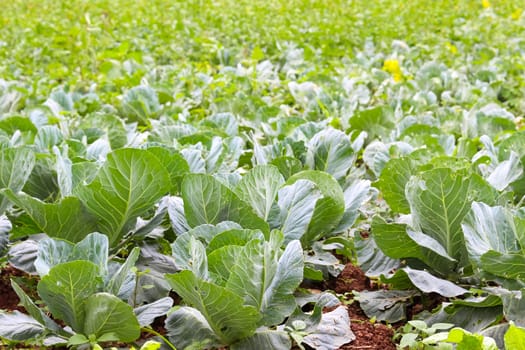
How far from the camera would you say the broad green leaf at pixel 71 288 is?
1.82m

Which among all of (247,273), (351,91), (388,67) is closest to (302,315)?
(247,273)

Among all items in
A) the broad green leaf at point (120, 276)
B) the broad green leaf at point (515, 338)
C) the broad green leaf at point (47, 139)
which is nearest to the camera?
the broad green leaf at point (515, 338)

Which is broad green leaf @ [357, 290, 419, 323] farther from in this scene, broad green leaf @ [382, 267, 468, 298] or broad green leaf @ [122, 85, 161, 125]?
broad green leaf @ [122, 85, 161, 125]

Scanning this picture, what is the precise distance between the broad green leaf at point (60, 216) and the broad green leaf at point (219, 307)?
54cm

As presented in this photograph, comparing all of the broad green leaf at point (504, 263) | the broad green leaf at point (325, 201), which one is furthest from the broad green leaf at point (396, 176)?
the broad green leaf at point (504, 263)

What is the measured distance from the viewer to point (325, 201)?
2400 mm

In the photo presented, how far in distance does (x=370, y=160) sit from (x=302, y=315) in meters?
1.38

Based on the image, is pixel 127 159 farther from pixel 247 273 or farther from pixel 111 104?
pixel 111 104

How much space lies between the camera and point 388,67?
6.12 meters

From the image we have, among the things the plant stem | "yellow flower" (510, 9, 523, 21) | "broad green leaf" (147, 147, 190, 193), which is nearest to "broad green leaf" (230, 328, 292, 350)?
the plant stem

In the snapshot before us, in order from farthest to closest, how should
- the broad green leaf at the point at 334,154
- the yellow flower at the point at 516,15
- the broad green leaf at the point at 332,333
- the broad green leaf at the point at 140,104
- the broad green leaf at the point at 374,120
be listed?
the yellow flower at the point at 516,15 → the broad green leaf at the point at 140,104 → the broad green leaf at the point at 374,120 → the broad green leaf at the point at 334,154 → the broad green leaf at the point at 332,333

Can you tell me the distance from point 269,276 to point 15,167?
97 cm

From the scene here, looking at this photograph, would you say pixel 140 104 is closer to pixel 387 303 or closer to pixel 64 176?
pixel 64 176

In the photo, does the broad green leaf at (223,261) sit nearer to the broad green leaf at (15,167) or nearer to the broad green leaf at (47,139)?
the broad green leaf at (15,167)
